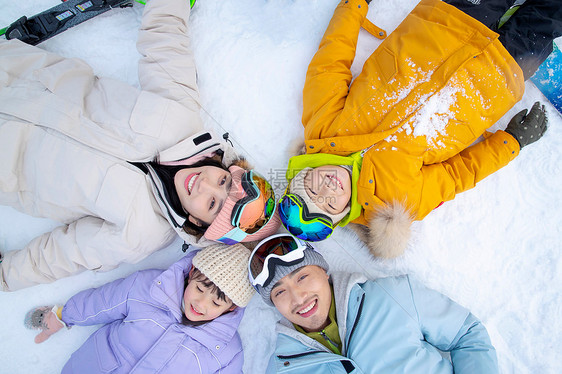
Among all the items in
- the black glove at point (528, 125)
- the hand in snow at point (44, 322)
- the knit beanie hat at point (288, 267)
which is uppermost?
the hand in snow at point (44, 322)

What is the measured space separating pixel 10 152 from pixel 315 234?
4.76 ft

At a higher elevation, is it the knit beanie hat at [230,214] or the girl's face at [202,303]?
the knit beanie hat at [230,214]

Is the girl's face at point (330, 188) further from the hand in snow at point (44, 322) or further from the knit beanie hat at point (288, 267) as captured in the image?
the hand in snow at point (44, 322)

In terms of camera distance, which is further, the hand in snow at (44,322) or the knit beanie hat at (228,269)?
the hand in snow at (44,322)

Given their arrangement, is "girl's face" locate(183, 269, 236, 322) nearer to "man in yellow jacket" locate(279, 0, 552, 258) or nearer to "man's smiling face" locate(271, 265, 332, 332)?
"man's smiling face" locate(271, 265, 332, 332)

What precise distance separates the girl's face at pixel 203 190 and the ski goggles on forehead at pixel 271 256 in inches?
12.6

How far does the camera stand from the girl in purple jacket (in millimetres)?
1558

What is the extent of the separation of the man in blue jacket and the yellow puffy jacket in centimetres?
39

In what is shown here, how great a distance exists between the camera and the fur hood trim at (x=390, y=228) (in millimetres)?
1457

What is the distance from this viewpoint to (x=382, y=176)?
1.49 metres

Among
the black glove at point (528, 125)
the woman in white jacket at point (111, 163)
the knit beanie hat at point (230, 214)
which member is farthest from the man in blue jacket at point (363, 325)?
the black glove at point (528, 125)

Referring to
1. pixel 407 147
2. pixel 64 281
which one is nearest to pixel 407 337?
pixel 407 147

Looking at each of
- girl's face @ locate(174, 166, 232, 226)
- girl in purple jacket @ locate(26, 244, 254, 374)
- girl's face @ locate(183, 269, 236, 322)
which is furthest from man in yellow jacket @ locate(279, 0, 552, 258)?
girl's face @ locate(183, 269, 236, 322)

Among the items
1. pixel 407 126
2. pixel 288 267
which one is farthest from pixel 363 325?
pixel 407 126
